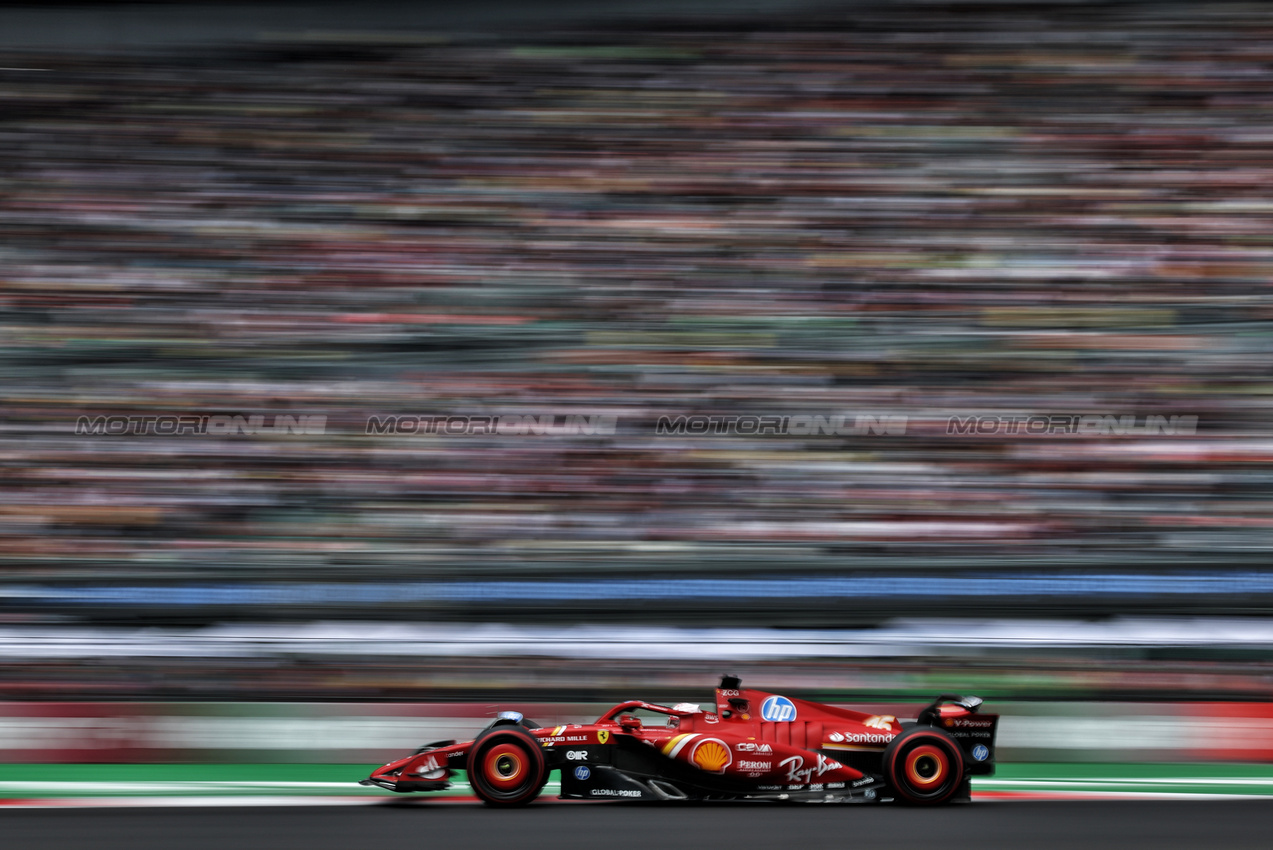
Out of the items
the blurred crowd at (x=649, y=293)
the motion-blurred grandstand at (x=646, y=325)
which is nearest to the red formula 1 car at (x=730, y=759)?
the motion-blurred grandstand at (x=646, y=325)

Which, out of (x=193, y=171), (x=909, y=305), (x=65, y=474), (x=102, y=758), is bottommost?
(x=102, y=758)

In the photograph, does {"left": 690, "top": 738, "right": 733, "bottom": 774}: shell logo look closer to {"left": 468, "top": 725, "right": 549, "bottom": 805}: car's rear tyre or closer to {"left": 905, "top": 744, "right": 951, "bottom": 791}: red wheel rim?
{"left": 468, "top": 725, "right": 549, "bottom": 805}: car's rear tyre

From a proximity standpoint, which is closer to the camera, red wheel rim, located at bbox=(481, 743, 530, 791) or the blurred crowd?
red wheel rim, located at bbox=(481, 743, 530, 791)

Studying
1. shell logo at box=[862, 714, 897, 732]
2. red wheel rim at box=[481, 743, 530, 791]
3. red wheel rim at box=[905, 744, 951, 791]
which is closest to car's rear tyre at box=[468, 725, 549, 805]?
red wheel rim at box=[481, 743, 530, 791]

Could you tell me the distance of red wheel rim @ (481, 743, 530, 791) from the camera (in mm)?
4207

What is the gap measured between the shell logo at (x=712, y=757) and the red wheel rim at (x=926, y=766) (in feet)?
2.35

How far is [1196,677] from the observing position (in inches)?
216

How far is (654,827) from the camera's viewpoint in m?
3.97

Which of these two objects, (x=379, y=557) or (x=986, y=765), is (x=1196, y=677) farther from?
(x=379, y=557)

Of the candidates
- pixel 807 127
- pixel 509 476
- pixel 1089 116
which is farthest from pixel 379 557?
pixel 1089 116

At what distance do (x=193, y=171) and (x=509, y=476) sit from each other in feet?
9.51

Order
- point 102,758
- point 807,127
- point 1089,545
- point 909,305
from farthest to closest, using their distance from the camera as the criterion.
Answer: point 807,127
point 909,305
point 1089,545
point 102,758

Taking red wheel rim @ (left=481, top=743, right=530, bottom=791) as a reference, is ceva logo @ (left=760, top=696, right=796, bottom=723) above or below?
above

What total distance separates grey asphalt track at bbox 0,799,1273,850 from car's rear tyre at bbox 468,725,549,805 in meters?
0.07
